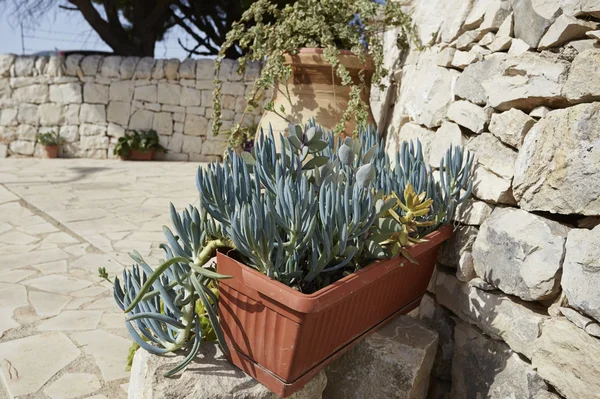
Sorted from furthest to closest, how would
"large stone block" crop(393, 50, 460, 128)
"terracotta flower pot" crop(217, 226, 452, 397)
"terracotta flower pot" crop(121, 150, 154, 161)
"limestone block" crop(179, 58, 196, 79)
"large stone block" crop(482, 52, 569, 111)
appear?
"terracotta flower pot" crop(121, 150, 154, 161) < "limestone block" crop(179, 58, 196, 79) < "large stone block" crop(393, 50, 460, 128) < "large stone block" crop(482, 52, 569, 111) < "terracotta flower pot" crop(217, 226, 452, 397)

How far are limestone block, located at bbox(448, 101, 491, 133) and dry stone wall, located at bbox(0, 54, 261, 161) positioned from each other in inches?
194

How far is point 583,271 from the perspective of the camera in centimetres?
119

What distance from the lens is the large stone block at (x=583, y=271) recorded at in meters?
1.17

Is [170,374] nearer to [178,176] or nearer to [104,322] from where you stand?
[104,322]

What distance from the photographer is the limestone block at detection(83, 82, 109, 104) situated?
6578mm

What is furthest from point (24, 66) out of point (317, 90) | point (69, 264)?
point (317, 90)

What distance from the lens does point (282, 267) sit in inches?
45.4

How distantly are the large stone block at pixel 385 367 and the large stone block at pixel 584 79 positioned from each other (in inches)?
30.0

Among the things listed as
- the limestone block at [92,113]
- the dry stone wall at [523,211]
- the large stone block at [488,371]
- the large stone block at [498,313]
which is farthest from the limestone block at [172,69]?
the large stone block at [488,371]

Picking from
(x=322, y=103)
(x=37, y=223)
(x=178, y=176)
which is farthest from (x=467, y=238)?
(x=178, y=176)

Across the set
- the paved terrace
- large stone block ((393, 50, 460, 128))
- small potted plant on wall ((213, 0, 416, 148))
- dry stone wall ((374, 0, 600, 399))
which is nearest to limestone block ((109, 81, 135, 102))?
the paved terrace

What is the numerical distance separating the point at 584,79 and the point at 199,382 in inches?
47.2

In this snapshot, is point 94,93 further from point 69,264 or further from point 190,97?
point 69,264

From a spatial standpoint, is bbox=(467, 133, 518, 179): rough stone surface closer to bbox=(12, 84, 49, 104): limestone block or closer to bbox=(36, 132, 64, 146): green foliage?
bbox=(36, 132, 64, 146): green foliage
